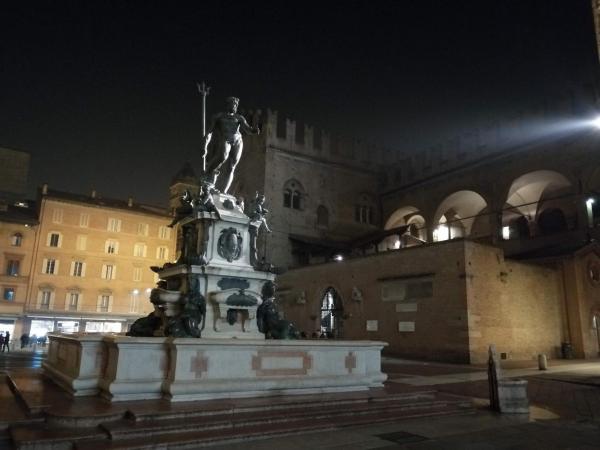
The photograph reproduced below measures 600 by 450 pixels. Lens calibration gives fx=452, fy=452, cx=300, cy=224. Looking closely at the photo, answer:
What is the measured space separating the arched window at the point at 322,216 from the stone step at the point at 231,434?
1063 inches

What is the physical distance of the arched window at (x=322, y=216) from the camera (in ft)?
111

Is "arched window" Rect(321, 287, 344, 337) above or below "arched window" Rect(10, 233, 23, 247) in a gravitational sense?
below

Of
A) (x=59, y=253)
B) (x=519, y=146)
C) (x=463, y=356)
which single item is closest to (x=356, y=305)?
(x=463, y=356)

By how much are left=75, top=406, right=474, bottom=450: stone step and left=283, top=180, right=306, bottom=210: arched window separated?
85.0ft

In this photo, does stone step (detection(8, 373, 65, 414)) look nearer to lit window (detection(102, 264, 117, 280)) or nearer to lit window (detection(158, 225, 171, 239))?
lit window (detection(102, 264, 117, 280))

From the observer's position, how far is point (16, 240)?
34281 millimetres

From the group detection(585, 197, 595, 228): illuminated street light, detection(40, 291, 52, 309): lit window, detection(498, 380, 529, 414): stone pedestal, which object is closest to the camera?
detection(498, 380, 529, 414): stone pedestal

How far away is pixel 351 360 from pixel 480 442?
2763mm

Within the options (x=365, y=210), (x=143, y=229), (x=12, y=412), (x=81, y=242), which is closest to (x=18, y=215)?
(x=81, y=242)

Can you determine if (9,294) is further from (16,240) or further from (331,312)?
(331,312)

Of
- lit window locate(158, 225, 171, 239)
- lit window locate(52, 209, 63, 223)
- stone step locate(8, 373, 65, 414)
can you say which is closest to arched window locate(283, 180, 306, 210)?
lit window locate(158, 225, 171, 239)

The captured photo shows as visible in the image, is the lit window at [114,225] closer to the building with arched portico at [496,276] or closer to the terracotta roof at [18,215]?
the terracotta roof at [18,215]

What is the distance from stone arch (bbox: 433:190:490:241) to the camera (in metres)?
30.2

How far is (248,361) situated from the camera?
6891 millimetres
